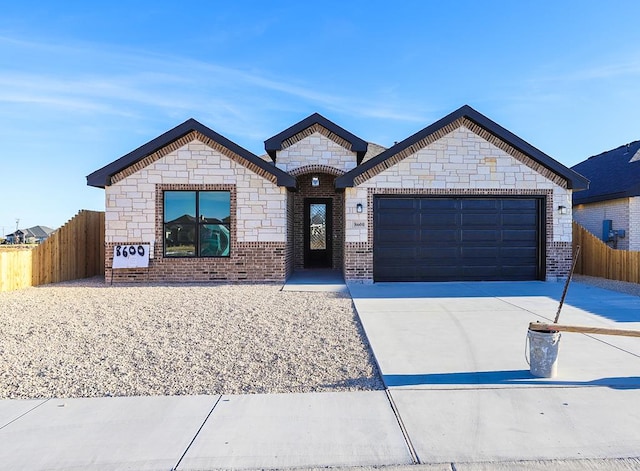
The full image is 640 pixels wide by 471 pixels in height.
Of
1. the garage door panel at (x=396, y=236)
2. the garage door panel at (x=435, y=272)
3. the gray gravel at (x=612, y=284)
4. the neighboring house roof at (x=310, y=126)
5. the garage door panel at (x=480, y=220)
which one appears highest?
the neighboring house roof at (x=310, y=126)

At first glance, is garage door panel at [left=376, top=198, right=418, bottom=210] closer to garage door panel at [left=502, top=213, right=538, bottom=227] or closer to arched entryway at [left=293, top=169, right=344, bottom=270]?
garage door panel at [left=502, top=213, right=538, bottom=227]

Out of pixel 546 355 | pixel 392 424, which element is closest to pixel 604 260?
pixel 546 355

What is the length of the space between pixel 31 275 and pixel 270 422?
11.6 meters

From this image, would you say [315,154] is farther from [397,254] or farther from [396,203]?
[397,254]

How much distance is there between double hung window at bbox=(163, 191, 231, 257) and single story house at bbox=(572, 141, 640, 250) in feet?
46.8

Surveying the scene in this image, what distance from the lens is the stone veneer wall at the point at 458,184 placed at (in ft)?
41.0

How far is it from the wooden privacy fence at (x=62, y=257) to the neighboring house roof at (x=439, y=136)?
8.93 m

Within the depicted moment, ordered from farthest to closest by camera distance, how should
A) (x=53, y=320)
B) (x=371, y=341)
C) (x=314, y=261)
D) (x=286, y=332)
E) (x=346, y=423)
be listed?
1. (x=314, y=261)
2. (x=53, y=320)
3. (x=286, y=332)
4. (x=371, y=341)
5. (x=346, y=423)

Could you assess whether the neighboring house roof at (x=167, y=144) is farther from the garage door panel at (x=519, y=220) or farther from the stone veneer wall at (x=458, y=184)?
the garage door panel at (x=519, y=220)

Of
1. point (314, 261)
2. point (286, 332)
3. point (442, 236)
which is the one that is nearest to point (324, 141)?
→ point (314, 261)

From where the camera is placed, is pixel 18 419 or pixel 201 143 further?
pixel 201 143

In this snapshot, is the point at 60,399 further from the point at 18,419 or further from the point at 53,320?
the point at 53,320

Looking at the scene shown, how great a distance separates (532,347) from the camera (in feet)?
16.0

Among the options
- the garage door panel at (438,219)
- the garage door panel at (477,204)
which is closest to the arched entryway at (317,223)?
the garage door panel at (438,219)
